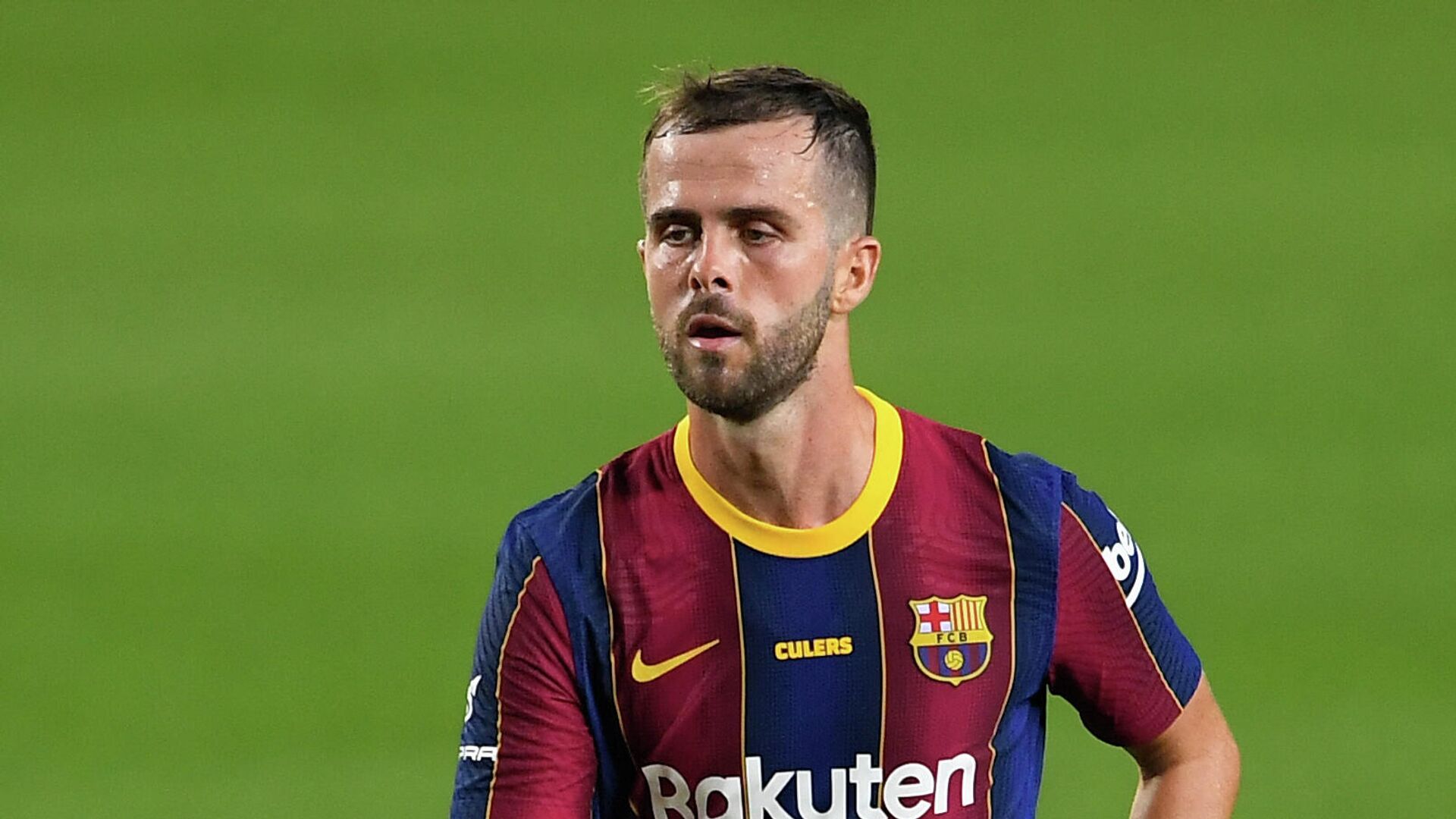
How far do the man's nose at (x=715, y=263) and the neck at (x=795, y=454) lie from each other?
0.24m

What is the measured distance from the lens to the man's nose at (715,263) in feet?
10.7

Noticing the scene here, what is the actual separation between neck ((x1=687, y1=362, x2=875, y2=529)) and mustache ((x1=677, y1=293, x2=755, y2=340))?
17cm

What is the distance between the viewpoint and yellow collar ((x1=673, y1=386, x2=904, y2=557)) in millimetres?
3492

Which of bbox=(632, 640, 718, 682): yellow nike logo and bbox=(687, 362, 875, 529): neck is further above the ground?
bbox=(687, 362, 875, 529): neck

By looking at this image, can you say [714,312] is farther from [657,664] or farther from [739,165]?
[657,664]

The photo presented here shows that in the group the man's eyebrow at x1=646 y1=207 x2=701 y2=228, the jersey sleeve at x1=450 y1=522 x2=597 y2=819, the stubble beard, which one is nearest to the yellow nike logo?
the jersey sleeve at x1=450 y1=522 x2=597 y2=819

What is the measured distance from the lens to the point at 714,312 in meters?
3.28

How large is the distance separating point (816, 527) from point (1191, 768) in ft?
2.53

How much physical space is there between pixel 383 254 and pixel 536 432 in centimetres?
117

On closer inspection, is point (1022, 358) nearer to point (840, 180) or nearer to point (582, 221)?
point (582, 221)

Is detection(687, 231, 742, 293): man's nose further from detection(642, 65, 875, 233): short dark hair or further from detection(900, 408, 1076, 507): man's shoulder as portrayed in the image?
detection(900, 408, 1076, 507): man's shoulder

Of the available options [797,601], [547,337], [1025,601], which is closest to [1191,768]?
[1025,601]

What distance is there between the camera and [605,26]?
946 cm

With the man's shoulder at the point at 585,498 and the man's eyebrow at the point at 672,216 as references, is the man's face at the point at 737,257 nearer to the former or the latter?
the man's eyebrow at the point at 672,216
